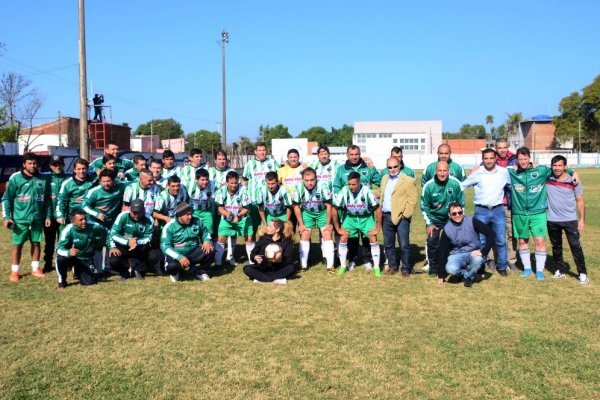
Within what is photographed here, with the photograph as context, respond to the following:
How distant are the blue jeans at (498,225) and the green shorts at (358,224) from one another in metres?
1.56

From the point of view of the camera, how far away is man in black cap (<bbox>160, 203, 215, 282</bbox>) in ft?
24.6

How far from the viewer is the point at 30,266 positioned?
28.2 ft

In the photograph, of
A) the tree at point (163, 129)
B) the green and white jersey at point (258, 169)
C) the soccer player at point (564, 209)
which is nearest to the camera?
the soccer player at point (564, 209)

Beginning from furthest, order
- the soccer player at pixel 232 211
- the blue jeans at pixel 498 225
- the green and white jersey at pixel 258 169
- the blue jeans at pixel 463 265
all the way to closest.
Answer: the green and white jersey at pixel 258 169 → the soccer player at pixel 232 211 → the blue jeans at pixel 498 225 → the blue jeans at pixel 463 265

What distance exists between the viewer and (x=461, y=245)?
7234 mm

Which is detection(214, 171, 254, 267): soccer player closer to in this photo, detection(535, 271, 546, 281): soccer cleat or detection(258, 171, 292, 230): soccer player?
detection(258, 171, 292, 230): soccer player

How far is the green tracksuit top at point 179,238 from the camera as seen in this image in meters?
7.63

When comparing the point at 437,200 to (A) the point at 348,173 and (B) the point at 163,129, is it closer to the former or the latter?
(A) the point at 348,173

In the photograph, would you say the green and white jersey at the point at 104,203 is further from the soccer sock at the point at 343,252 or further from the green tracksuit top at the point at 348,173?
the soccer sock at the point at 343,252

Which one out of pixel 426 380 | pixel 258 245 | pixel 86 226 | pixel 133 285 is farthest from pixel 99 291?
pixel 426 380

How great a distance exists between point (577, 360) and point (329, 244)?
4.16 metres

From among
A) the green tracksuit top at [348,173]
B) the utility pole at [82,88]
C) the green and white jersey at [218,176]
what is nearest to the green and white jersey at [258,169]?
the green and white jersey at [218,176]

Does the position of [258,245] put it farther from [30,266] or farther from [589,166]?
[589,166]

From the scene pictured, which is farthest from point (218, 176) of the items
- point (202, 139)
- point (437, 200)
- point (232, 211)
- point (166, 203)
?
point (202, 139)
